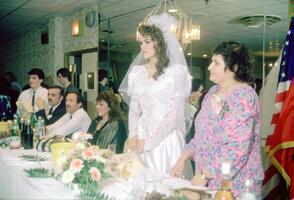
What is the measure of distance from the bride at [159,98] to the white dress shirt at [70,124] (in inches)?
40.7

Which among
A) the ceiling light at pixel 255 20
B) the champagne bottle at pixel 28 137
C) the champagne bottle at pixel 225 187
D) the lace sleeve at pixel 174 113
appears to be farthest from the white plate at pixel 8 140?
the ceiling light at pixel 255 20

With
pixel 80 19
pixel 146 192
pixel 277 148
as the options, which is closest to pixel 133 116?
pixel 277 148

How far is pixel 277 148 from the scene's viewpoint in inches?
102

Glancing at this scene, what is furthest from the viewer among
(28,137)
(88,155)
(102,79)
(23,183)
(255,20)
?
(102,79)

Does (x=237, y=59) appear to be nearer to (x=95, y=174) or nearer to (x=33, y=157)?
(x=95, y=174)

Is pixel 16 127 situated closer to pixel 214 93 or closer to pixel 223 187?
pixel 214 93

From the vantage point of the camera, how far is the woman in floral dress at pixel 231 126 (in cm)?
181

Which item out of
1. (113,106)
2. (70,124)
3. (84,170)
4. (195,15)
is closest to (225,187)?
(84,170)

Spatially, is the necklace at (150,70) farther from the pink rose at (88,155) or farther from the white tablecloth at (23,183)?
the pink rose at (88,155)

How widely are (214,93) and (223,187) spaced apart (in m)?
0.83

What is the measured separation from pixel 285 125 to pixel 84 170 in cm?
153

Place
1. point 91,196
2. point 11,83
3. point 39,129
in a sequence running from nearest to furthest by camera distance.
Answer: point 91,196 < point 39,129 < point 11,83

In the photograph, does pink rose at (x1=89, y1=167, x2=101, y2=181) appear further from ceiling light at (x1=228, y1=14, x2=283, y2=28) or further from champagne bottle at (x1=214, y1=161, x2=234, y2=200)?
ceiling light at (x1=228, y1=14, x2=283, y2=28)

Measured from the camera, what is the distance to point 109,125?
3.33 meters
